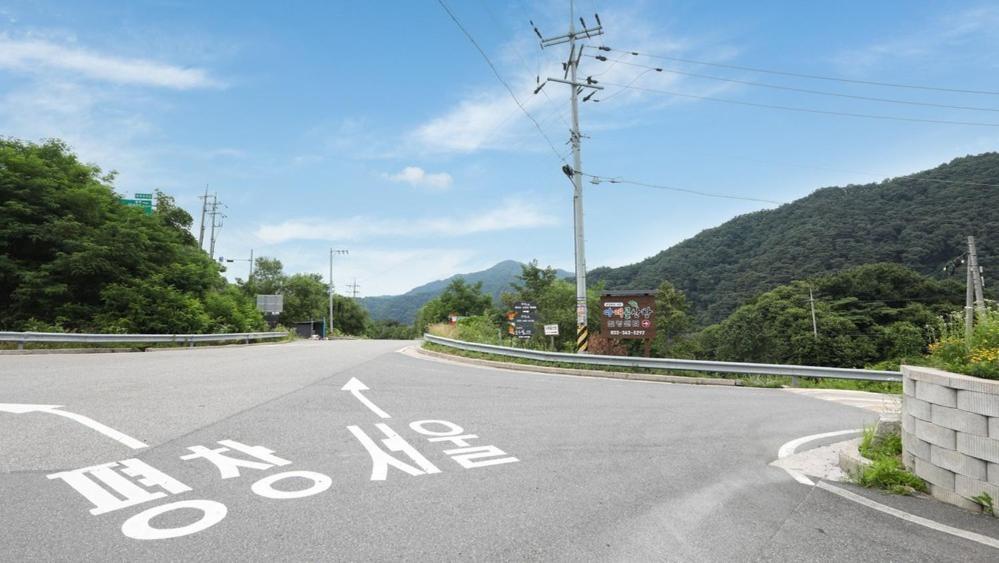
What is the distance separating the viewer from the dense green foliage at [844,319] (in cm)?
5306

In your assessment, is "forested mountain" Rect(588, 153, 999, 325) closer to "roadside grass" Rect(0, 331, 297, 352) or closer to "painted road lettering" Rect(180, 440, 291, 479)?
"roadside grass" Rect(0, 331, 297, 352)

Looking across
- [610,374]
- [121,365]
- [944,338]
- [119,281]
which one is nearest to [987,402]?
[944,338]

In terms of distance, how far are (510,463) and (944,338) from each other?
193 inches

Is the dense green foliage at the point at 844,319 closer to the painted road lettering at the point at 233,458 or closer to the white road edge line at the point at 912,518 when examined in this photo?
the white road edge line at the point at 912,518

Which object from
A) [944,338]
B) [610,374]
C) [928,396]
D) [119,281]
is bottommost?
[610,374]

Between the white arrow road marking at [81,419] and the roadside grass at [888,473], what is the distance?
6904mm

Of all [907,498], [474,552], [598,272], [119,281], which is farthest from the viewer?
[598,272]

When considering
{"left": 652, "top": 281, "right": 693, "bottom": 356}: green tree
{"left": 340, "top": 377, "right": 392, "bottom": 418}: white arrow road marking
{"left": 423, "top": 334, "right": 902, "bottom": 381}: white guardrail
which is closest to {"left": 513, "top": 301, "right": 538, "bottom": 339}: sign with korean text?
{"left": 423, "top": 334, "right": 902, "bottom": 381}: white guardrail

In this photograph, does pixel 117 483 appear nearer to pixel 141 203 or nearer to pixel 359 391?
pixel 359 391

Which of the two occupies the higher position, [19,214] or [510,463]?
[19,214]

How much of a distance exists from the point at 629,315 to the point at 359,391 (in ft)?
32.4

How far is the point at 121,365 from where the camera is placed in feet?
39.1

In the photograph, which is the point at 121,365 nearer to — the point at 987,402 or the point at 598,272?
the point at 987,402

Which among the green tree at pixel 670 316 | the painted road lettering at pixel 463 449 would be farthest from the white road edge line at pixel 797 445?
the green tree at pixel 670 316
